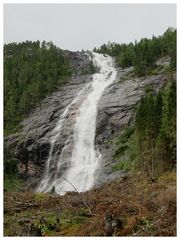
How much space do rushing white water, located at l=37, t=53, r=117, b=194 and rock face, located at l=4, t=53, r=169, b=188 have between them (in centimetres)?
77

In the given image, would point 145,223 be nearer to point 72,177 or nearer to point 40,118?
point 72,177

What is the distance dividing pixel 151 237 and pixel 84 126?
3887 cm

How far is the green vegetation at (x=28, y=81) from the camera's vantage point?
64812 mm

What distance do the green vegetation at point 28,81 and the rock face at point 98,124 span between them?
2.80 m

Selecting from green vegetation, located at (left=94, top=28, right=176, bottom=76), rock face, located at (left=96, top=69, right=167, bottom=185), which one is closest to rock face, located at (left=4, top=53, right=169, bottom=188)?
rock face, located at (left=96, top=69, right=167, bottom=185)

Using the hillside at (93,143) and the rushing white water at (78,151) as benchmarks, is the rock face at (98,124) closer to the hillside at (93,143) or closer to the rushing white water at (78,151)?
the hillside at (93,143)

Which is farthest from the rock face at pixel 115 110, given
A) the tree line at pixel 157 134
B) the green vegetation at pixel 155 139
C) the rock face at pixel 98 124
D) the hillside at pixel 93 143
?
the tree line at pixel 157 134

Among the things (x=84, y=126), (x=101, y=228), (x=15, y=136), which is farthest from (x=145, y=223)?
(x=15, y=136)

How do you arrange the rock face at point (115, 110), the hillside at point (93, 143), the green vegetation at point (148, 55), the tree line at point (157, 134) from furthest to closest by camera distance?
the green vegetation at point (148, 55), the rock face at point (115, 110), the tree line at point (157, 134), the hillside at point (93, 143)

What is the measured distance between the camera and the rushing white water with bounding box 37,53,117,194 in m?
40.2

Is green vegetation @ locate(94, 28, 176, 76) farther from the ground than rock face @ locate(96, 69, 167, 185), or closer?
farther from the ground

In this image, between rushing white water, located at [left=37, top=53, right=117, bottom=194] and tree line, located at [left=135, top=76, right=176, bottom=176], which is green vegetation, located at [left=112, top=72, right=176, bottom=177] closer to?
tree line, located at [left=135, top=76, right=176, bottom=176]

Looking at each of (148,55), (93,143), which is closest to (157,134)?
(93,143)

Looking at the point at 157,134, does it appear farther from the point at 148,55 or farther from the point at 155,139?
the point at 148,55
